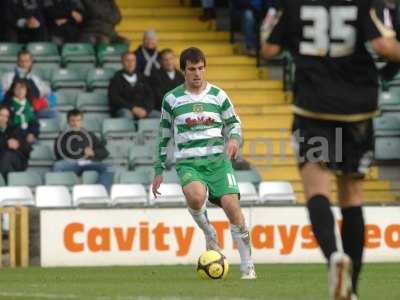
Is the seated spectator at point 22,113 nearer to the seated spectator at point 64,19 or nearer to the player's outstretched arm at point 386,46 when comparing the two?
the seated spectator at point 64,19

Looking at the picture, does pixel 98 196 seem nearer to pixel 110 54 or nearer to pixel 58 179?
pixel 58 179

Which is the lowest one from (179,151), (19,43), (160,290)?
(160,290)

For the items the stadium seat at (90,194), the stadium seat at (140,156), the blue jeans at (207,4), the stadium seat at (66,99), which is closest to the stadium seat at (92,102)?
the stadium seat at (66,99)

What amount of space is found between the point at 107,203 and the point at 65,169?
162 cm

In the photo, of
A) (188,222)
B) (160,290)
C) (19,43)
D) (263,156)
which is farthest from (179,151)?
(19,43)

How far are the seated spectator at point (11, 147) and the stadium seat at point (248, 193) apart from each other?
292 centimetres

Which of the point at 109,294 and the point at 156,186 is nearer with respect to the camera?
the point at 109,294

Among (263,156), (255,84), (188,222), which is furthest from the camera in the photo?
(255,84)

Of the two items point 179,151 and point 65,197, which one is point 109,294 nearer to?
point 179,151

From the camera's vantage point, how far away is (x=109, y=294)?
10523mm

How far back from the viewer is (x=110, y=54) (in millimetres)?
21531

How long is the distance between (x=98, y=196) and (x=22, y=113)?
2056 mm

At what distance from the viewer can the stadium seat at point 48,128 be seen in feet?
63.9

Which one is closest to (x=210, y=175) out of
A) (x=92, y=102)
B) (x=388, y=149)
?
(x=92, y=102)
